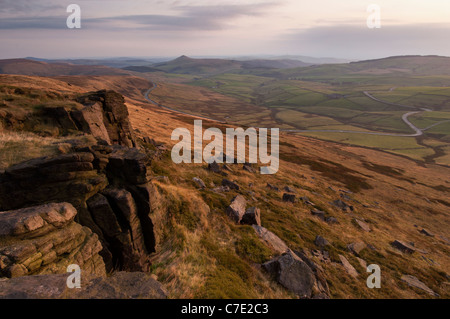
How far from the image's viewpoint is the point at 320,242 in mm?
23797

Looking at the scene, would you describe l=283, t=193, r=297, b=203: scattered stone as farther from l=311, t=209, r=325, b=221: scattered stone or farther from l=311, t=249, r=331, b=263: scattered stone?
l=311, t=249, r=331, b=263: scattered stone

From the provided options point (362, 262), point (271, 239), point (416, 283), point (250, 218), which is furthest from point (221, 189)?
point (416, 283)

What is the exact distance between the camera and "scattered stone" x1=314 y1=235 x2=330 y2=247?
23.5 metres

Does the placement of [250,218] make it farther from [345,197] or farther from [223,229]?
[345,197]

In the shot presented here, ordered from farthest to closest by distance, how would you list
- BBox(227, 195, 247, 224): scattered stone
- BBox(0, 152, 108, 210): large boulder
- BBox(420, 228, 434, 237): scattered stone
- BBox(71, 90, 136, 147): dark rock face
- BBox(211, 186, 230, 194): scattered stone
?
BBox(420, 228, 434, 237): scattered stone, BBox(211, 186, 230, 194): scattered stone, BBox(71, 90, 136, 147): dark rock face, BBox(227, 195, 247, 224): scattered stone, BBox(0, 152, 108, 210): large boulder

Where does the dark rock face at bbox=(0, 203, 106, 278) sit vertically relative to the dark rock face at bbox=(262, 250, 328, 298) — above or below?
above

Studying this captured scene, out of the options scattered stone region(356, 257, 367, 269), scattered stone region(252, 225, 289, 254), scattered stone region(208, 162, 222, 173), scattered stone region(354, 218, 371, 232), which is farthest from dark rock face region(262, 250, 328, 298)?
scattered stone region(208, 162, 222, 173)

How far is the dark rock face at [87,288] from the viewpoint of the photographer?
8.30 metres

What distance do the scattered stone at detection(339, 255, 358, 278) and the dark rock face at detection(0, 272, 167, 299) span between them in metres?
18.1

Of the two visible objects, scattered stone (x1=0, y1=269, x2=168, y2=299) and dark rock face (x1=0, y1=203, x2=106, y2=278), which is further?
dark rock face (x1=0, y1=203, x2=106, y2=278)

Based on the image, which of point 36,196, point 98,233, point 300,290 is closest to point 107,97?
point 36,196

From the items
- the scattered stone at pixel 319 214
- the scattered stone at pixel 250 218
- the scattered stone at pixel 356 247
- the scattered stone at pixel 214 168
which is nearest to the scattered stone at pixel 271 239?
the scattered stone at pixel 250 218

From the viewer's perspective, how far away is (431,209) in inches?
1950

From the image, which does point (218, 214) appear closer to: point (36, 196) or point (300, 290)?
point (300, 290)
